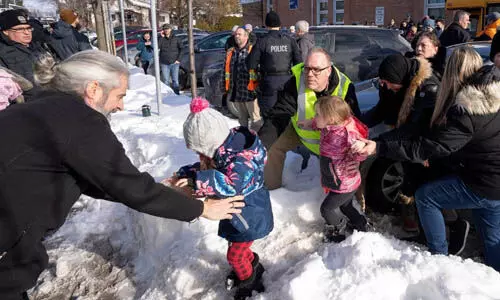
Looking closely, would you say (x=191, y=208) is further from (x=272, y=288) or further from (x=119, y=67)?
(x=272, y=288)

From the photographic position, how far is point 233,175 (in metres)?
2.33

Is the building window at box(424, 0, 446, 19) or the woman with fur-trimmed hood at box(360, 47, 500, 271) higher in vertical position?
the building window at box(424, 0, 446, 19)

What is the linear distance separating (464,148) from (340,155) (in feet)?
2.63

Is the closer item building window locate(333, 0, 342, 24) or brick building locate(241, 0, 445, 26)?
brick building locate(241, 0, 445, 26)

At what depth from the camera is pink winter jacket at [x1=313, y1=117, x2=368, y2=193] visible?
2.92 m

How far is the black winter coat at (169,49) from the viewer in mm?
9961

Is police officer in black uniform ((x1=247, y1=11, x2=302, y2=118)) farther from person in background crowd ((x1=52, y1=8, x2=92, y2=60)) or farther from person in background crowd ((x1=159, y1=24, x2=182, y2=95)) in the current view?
person in background crowd ((x1=159, y1=24, x2=182, y2=95))

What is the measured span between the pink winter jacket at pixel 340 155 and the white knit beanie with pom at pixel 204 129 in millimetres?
929

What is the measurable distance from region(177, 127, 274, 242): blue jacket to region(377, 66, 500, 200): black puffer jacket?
987mm

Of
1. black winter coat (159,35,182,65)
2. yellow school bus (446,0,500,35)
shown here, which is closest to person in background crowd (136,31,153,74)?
black winter coat (159,35,182,65)

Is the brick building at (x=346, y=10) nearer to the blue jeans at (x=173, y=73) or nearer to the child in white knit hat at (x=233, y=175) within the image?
the blue jeans at (x=173, y=73)

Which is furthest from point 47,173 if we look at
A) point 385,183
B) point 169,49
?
point 169,49

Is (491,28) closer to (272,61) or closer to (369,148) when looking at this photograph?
(272,61)

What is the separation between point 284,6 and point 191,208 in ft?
114
